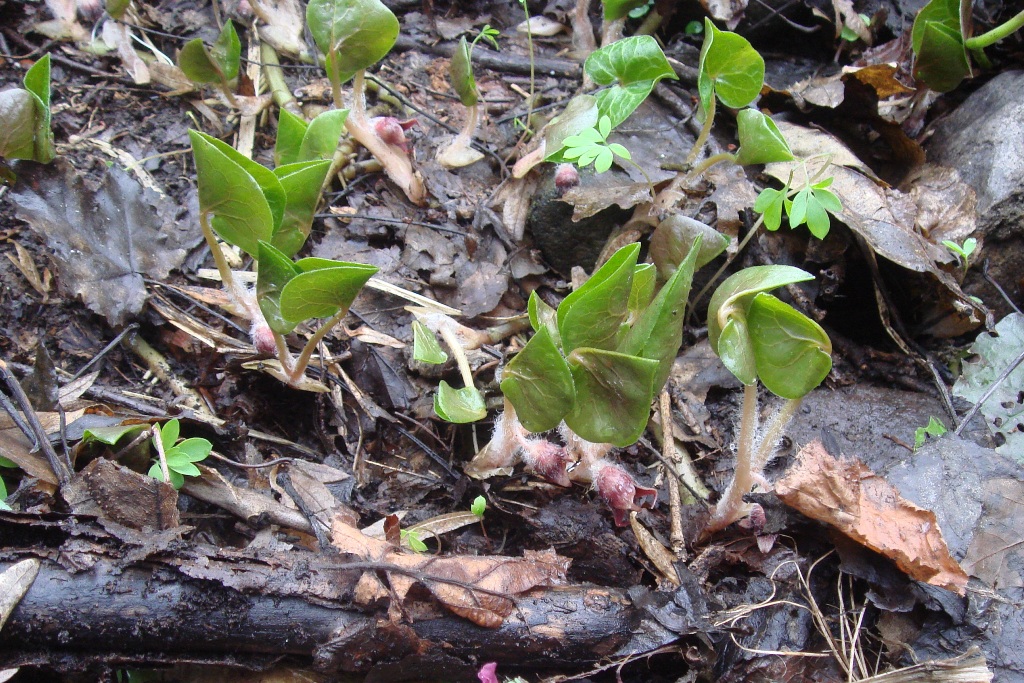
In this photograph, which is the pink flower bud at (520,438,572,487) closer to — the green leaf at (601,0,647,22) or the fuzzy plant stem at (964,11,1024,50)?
the green leaf at (601,0,647,22)

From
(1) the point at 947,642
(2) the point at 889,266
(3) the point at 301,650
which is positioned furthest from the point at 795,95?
(3) the point at 301,650

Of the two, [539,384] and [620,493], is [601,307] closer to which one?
[539,384]

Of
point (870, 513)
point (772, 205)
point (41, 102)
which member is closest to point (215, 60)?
point (41, 102)

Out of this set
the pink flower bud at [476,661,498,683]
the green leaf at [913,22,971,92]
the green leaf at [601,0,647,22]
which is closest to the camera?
the pink flower bud at [476,661,498,683]

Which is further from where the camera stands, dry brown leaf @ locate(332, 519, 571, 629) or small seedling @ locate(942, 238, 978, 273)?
small seedling @ locate(942, 238, 978, 273)

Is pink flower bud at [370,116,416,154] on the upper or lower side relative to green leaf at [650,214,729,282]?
upper

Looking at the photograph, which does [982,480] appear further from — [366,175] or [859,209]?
[366,175]

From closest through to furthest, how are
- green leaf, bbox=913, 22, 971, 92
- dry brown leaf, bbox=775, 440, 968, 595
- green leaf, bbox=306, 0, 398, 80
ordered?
dry brown leaf, bbox=775, 440, 968, 595 < green leaf, bbox=306, 0, 398, 80 < green leaf, bbox=913, 22, 971, 92

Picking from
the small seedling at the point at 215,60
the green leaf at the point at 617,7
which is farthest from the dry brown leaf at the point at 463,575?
the green leaf at the point at 617,7

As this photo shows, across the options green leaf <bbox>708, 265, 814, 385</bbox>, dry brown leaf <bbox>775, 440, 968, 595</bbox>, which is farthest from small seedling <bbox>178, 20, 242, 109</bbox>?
dry brown leaf <bbox>775, 440, 968, 595</bbox>
